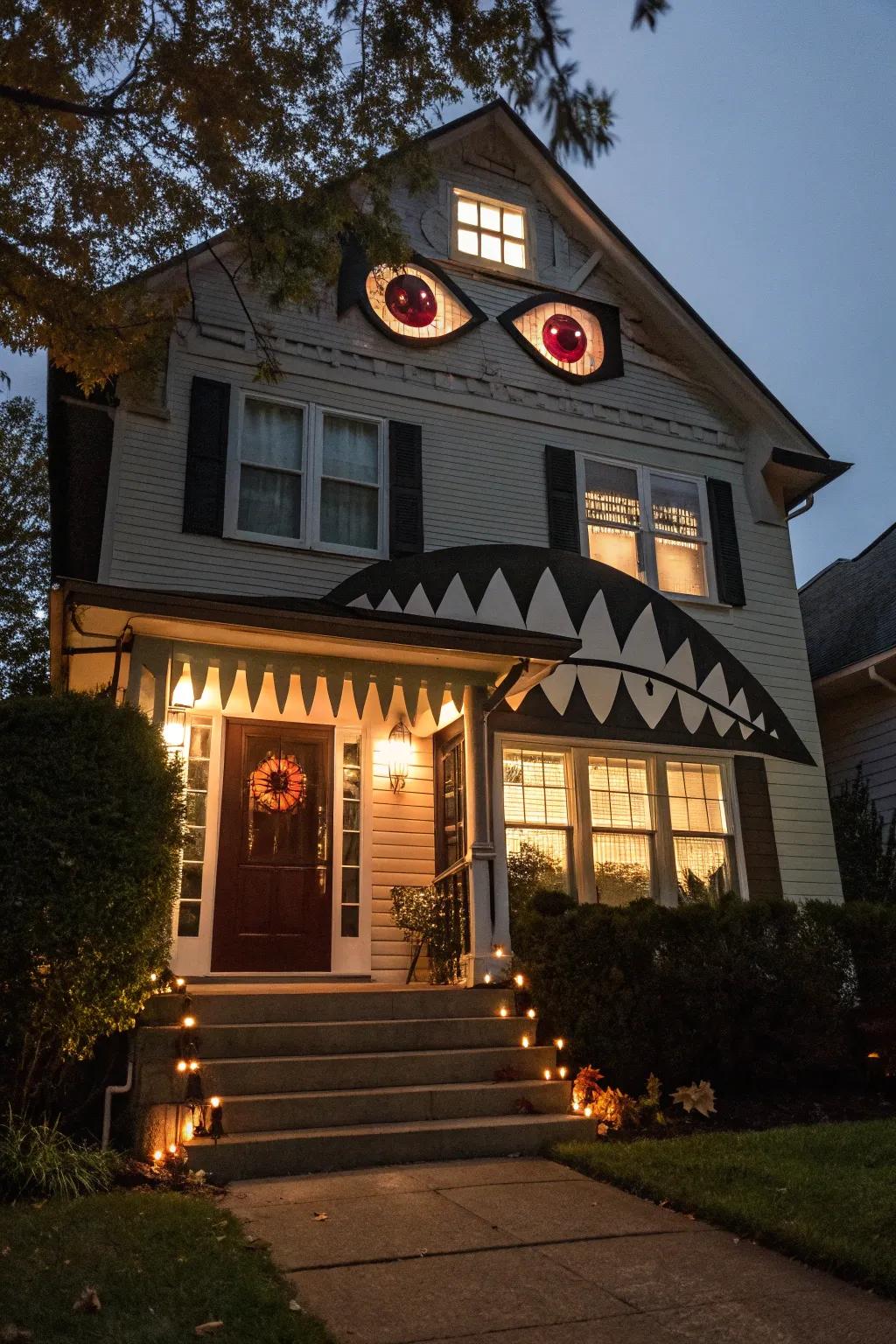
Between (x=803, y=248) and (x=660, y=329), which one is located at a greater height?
(x=803, y=248)

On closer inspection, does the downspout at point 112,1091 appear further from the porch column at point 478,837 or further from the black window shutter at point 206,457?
the black window shutter at point 206,457

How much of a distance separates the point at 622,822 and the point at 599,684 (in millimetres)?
1522

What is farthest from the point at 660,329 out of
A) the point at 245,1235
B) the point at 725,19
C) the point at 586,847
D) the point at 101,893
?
the point at 245,1235

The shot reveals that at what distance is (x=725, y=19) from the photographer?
4.97 metres

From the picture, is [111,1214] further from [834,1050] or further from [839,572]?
[839,572]

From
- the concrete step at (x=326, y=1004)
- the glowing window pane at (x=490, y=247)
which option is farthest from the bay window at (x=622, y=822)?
the glowing window pane at (x=490, y=247)

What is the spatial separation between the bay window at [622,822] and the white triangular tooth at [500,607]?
50.1 inches

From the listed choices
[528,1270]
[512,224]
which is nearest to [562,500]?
[512,224]

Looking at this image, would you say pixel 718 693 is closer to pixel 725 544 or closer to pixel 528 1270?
pixel 725 544

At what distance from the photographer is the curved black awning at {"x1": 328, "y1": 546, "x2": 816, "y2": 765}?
29.5 feet

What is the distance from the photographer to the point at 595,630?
9.23 m

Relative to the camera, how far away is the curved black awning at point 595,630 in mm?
9000

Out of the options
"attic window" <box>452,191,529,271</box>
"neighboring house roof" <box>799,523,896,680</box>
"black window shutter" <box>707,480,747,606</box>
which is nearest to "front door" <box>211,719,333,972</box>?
"black window shutter" <box>707,480,747,606</box>

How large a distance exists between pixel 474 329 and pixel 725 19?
609 cm
